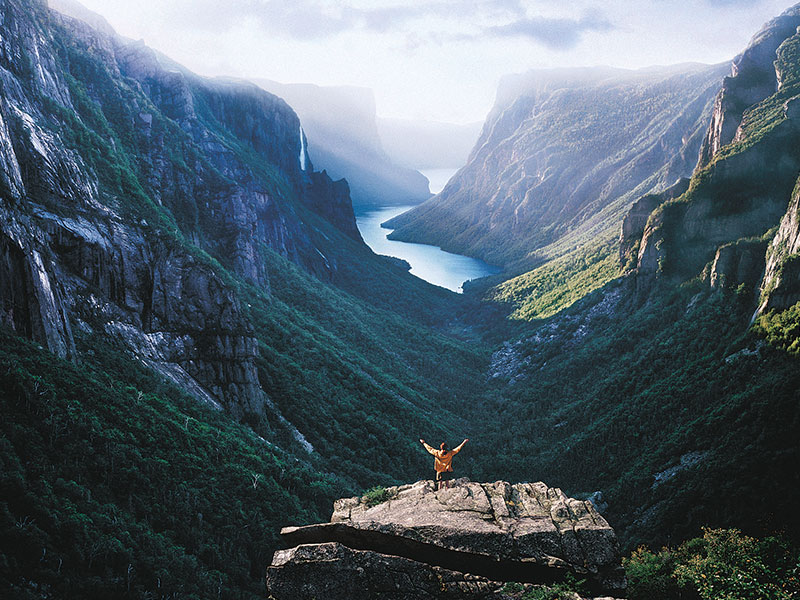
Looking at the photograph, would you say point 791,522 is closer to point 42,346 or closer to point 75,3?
point 42,346

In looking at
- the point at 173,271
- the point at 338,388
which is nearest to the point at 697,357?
the point at 338,388

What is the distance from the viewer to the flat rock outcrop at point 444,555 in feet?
48.6

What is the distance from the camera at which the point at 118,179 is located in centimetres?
5175

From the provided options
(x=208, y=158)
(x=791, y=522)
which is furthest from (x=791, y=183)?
(x=208, y=158)

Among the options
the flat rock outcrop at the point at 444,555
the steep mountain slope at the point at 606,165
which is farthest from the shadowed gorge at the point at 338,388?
the steep mountain slope at the point at 606,165

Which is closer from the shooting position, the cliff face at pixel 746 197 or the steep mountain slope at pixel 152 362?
the steep mountain slope at pixel 152 362

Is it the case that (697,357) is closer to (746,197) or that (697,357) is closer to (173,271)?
(746,197)

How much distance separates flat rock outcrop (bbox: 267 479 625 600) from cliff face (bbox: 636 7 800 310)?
3416 centimetres

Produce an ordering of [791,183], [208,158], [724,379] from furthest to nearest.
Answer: [208,158], [791,183], [724,379]

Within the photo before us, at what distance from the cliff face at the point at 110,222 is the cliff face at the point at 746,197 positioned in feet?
150

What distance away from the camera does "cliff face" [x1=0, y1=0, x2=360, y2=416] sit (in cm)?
3414

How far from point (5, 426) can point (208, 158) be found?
74261 mm

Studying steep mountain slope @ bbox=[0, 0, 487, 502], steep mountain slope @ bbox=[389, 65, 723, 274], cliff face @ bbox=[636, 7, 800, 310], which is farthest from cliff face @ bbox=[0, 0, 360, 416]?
steep mountain slope @ bbox=[389, 65, 723, 274]

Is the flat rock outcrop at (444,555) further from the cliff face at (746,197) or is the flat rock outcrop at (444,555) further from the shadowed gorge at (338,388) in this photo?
the cliff face at (746,197)
